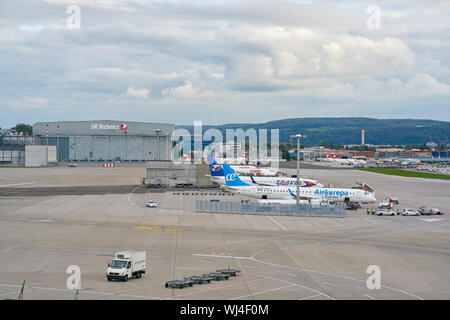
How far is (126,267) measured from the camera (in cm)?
3219

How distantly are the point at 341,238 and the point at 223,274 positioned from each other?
23.0m

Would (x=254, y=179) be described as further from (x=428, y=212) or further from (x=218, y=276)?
(x=218, y=276)

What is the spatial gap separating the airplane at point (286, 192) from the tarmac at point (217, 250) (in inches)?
136

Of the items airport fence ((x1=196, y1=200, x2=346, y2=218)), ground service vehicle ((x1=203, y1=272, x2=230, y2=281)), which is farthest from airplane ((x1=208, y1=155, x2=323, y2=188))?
ground service vehicle ((x1=203, y1=272, x2=230, y2=281))

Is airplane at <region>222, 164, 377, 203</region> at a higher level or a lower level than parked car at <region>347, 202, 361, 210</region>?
higher

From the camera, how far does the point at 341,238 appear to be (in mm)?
52219

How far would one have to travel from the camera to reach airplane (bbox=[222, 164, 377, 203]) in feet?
256

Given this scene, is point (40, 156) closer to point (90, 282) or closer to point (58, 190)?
point (58, 190)

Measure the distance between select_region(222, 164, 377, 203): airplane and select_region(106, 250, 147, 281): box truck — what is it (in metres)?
45.5

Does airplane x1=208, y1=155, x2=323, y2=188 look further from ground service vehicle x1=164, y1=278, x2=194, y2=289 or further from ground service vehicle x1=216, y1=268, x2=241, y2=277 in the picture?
ground service vehicle x1=164, y1=278, x2=194, y2=289

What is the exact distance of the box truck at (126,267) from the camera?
32.0 meters

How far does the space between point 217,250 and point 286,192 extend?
36474 millimetres

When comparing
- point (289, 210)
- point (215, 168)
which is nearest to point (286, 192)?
point (289, 210)
